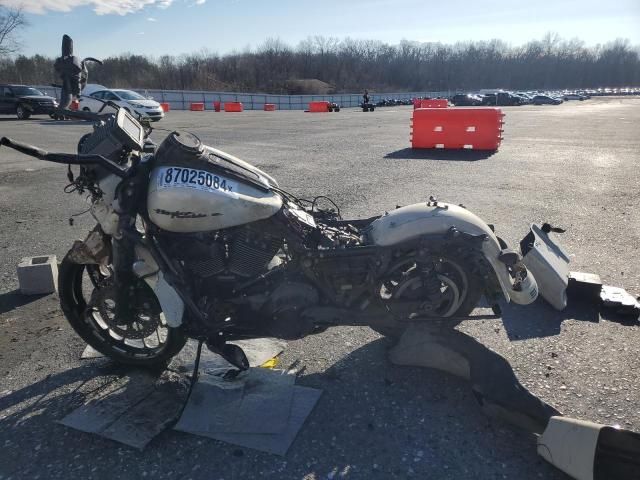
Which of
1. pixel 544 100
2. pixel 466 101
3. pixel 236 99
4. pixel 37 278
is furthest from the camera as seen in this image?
pixel 544 100

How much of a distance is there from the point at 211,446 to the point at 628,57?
454 ft

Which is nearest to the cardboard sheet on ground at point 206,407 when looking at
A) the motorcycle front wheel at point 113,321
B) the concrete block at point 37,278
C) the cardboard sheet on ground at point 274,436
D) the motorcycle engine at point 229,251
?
the cardboard sheet on ground at point 274,436

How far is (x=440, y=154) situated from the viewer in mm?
12477

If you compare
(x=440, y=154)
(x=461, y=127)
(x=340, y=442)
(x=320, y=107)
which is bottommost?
(x=340, y=442)

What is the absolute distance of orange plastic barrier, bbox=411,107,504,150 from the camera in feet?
41.7

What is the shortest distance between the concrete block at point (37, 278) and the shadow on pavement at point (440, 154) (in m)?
9.02

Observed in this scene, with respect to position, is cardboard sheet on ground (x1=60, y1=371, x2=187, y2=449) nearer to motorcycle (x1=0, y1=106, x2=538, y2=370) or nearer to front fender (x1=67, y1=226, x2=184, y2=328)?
motorcycle (x1=0, y1=106, x2=538, y2=370)

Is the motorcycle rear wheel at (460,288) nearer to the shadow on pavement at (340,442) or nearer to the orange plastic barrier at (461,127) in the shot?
the shadow on pavement at (340,442)

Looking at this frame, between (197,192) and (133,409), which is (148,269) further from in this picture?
(133,409)

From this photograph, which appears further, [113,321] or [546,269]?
[546,269]

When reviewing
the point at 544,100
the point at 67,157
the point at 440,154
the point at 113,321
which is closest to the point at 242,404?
the point at 113,321

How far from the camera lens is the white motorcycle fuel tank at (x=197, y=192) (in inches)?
105

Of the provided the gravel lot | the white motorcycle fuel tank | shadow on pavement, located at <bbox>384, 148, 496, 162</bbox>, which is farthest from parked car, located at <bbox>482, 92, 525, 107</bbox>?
the white motorcycle fuel tank

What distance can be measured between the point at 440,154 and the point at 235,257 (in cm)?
1054
